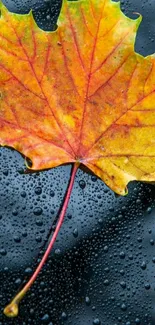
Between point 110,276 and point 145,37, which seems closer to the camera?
point 110,276

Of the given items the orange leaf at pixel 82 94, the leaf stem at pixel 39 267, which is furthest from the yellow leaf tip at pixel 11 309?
the orange leaf at pixel 82 94

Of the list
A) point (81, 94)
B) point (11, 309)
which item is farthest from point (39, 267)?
point (81, 94)

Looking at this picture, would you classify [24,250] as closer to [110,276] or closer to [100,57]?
[110,276]

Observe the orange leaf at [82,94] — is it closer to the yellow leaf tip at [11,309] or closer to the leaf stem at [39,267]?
the leaf stem at [39,267]

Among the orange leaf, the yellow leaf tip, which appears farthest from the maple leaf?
the yellow leaf tip

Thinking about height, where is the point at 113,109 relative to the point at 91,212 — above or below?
above

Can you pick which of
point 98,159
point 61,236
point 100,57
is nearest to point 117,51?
point 100,57

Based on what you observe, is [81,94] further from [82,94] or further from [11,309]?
[11,309]

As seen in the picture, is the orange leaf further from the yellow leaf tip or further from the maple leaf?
the yellow leaf tip
